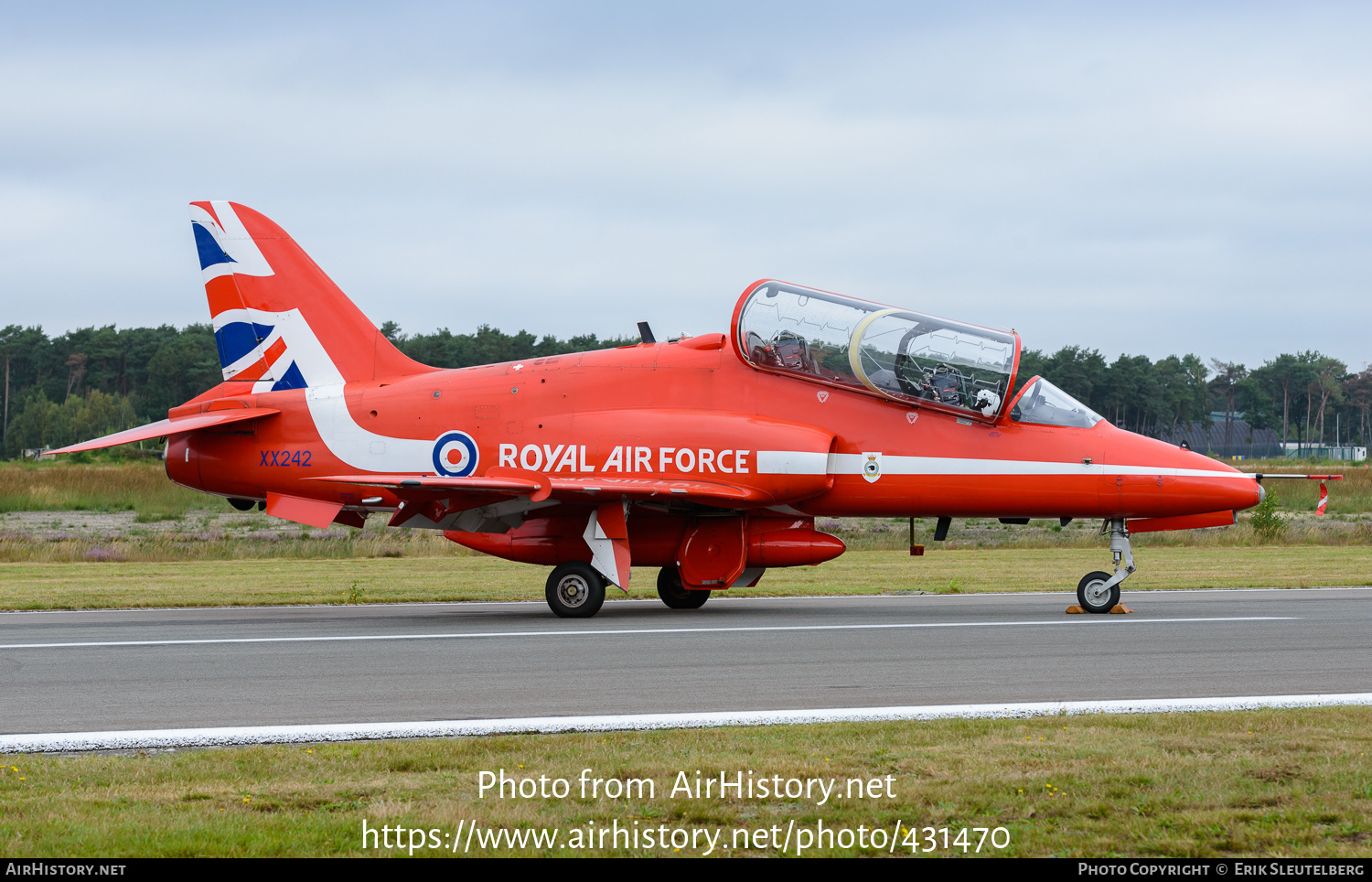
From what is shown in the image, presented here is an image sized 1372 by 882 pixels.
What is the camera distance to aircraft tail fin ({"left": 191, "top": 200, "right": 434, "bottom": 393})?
56.4ft

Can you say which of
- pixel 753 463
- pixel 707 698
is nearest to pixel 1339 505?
pixel 753 463

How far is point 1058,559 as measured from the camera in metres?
25.7

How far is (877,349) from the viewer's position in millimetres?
14859

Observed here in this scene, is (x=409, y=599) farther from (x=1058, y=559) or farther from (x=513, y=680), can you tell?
(x=1058, y=559)

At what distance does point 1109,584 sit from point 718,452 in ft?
15.8

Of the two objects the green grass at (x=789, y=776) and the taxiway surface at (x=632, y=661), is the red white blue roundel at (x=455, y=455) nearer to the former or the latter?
the taxiway surface at (x=632, y=661)

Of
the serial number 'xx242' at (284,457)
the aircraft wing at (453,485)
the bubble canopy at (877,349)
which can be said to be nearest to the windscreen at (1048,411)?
the bubble canopy at (877,349)

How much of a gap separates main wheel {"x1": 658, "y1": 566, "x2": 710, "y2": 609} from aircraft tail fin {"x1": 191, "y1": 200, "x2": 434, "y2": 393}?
4463 millimetres

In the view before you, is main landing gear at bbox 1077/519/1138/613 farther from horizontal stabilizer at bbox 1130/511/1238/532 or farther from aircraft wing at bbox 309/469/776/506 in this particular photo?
aircraft wing at bbox 309/469/776/506

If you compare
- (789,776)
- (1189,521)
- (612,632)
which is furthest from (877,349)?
(789,776)

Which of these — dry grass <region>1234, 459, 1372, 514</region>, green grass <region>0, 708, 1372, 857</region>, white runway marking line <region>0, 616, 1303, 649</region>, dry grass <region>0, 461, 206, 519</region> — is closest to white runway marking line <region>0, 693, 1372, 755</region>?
green grass <region>0, 708, 1372, 857</region>

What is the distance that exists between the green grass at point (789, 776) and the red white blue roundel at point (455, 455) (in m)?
9.07

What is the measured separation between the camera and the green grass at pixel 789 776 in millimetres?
4883

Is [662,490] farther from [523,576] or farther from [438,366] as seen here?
[438,366]
